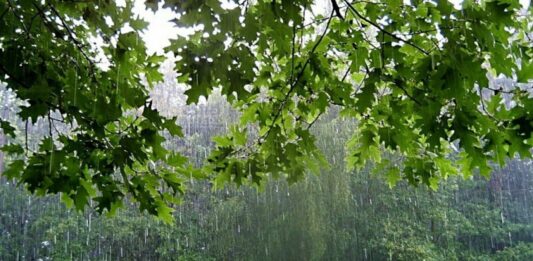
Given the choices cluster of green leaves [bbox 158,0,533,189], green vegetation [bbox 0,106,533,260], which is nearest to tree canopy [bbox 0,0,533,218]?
cluster of green leaves [bbox 158,0,533,189]

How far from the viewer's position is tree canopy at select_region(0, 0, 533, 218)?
55.3 inches

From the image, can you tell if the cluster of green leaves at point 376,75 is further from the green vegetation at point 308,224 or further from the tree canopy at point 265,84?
the green vegetation at point 308,224

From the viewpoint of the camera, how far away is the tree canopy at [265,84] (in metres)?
1.40

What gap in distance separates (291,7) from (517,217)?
12306mm

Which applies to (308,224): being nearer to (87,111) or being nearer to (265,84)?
(265,84)

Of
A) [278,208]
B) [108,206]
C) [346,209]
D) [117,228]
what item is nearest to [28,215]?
[117,228]

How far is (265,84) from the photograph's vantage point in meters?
2.03

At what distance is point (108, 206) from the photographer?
5.76 feet

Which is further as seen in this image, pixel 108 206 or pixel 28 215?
pixel 28 215

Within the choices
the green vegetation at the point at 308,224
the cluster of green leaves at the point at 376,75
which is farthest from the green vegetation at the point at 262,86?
the green vegetation at the point at 308,224

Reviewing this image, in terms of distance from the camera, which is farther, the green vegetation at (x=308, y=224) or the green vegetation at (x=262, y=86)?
the green vegetation at (x=308, y=224)

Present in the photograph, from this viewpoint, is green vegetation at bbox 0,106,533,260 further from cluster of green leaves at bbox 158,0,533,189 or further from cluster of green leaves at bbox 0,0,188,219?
Answer: cluster of green leaves at bbox 0,0,188,219

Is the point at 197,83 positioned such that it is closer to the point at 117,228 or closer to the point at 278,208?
the point at 278,208

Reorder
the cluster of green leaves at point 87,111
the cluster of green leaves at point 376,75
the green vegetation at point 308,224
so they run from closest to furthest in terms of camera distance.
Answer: the cluster of green leaves at point 376,75 < the cluster of green leaves at point 87,111 < the green vegetation at point 308,224
